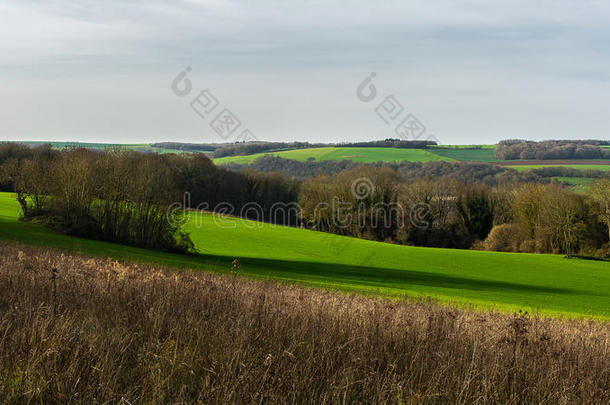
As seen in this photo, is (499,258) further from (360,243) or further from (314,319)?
(314,319)

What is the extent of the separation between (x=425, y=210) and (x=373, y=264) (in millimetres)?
30038

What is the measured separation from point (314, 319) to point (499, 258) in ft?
178

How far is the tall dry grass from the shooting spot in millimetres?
4367

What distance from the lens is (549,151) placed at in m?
119

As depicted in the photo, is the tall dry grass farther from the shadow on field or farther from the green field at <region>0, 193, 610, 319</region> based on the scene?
the shadow on field

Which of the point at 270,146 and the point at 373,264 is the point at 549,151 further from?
the point at 373,264

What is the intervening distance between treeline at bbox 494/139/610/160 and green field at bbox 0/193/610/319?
67.7 meters

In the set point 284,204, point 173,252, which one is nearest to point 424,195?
point 284,204

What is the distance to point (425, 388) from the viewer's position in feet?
16.9

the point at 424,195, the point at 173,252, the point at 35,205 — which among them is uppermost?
the point at 424,195

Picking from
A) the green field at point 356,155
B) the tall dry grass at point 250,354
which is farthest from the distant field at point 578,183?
the tall dry grass at point 250,354
